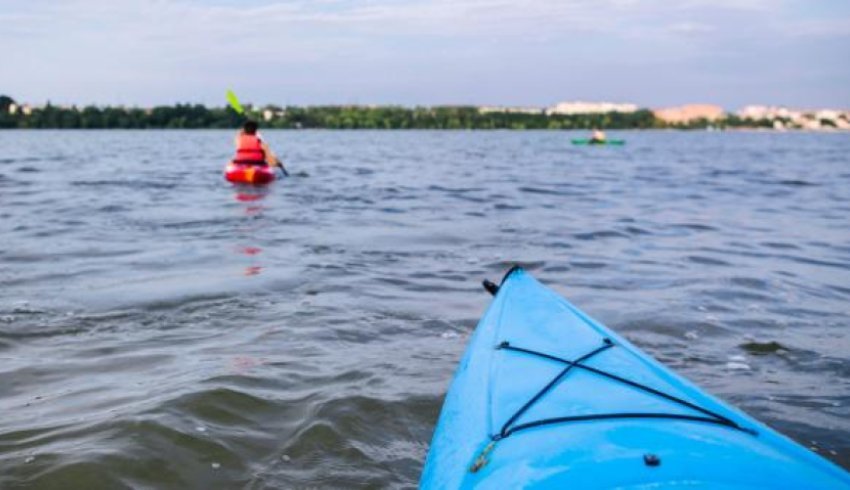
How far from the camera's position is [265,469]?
3.73 m

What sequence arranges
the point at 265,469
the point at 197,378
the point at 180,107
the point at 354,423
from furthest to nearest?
the point at 180,107 < the point at 197,378 < the point at 354,423 < the point at 265,469

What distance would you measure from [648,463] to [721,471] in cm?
23

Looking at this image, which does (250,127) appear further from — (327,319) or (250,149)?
(327,319)

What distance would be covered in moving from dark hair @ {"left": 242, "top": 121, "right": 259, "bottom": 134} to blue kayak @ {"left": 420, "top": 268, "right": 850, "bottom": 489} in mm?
14511

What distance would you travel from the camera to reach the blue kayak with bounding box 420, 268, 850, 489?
2.53m

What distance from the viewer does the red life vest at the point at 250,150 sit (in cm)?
1856

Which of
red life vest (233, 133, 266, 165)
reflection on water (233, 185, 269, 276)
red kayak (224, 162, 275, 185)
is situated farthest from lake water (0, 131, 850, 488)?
red life vest (233, 133, 266, 165)

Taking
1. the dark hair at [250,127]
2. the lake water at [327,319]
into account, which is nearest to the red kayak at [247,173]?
the dark hair at [250,127]

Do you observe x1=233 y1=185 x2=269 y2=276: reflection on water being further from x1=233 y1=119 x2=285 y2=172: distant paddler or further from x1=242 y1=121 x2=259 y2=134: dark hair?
x1=242 y1=121 x2=259 y2=134: dark hair

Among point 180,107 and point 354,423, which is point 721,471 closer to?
point 354,423

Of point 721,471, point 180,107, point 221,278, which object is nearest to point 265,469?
point 721,471

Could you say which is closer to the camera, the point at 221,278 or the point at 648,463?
the point at 648,463

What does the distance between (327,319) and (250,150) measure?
42.4 feet

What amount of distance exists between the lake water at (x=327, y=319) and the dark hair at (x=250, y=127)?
9.40 ft
